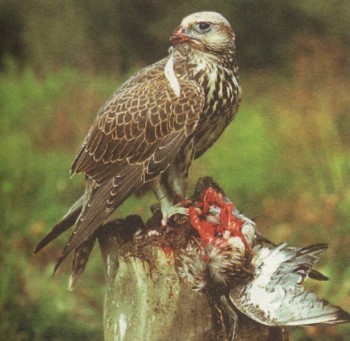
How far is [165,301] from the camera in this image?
1.58 metres

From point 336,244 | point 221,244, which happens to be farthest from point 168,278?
point 336,244

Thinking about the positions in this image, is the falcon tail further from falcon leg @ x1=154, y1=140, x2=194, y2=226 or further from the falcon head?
the falcon head

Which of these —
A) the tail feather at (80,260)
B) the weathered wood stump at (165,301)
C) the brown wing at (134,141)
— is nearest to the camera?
the weathered wood stump at (165,301)

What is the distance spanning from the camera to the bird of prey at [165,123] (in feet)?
5.62

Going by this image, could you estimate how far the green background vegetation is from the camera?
192 cm

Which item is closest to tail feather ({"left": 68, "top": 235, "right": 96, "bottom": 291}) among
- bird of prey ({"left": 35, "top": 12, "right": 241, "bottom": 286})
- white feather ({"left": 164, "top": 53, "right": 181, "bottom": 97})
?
bird of prey ({"left": 35, "top": 12, "right": 241, "bottom": 286})

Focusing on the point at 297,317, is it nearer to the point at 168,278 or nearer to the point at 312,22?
the point at 168,278

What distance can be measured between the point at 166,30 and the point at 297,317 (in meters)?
0.86

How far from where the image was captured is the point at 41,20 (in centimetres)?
210

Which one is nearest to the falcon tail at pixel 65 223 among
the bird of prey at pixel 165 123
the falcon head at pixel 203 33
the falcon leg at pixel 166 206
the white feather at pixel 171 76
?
the bird of prey at pixel 165 123

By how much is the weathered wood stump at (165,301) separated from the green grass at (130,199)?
23 centimetres

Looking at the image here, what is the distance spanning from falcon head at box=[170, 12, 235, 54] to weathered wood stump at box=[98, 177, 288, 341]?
0.43 m

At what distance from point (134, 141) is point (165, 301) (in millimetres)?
402

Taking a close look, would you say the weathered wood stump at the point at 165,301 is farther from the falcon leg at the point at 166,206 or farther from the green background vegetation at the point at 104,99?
the green background vegetation at the point at 104,99
